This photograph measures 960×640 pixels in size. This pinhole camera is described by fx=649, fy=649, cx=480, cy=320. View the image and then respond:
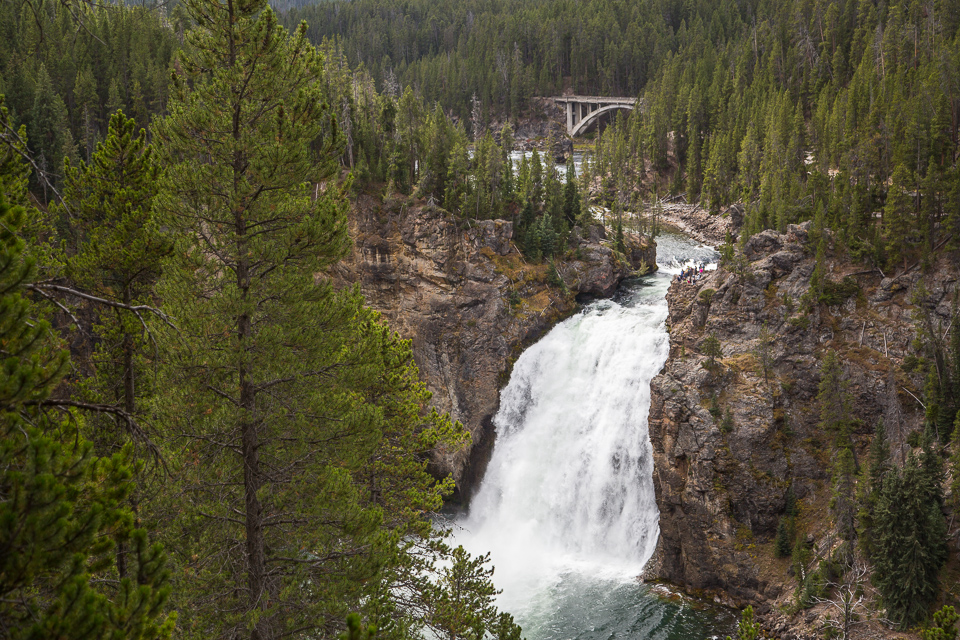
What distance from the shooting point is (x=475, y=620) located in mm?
17922

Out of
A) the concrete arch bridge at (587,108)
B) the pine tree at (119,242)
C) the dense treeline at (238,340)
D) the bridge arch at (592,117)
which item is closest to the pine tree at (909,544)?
the dense treeline at (238,340)

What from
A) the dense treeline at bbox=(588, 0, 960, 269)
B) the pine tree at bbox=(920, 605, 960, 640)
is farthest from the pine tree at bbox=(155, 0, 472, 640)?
the dense treeline at bbox=(588, 0, 960, 269)

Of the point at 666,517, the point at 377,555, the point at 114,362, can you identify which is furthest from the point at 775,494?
the point at 114,362

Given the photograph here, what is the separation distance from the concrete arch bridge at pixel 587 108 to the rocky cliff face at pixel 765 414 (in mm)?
97492

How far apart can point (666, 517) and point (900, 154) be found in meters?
33.1

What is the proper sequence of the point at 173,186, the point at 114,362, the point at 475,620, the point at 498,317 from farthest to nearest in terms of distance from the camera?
the point at 498,317, the point at 475,620, the point at 114,362, the point at 173,186

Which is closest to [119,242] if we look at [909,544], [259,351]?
[259,351]

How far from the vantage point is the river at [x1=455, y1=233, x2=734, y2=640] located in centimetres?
3316

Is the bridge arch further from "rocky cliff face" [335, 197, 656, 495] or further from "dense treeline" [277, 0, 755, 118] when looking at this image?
"rocky cliff face" [335, 197, 656, 495]

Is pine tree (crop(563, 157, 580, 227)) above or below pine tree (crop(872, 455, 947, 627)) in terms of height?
above

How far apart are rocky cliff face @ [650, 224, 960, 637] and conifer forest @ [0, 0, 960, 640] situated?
0.37m

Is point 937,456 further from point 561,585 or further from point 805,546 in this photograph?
point 561,585

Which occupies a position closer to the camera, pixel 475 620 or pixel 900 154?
pixel 475 620

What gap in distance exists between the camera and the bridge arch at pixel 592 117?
427ft
